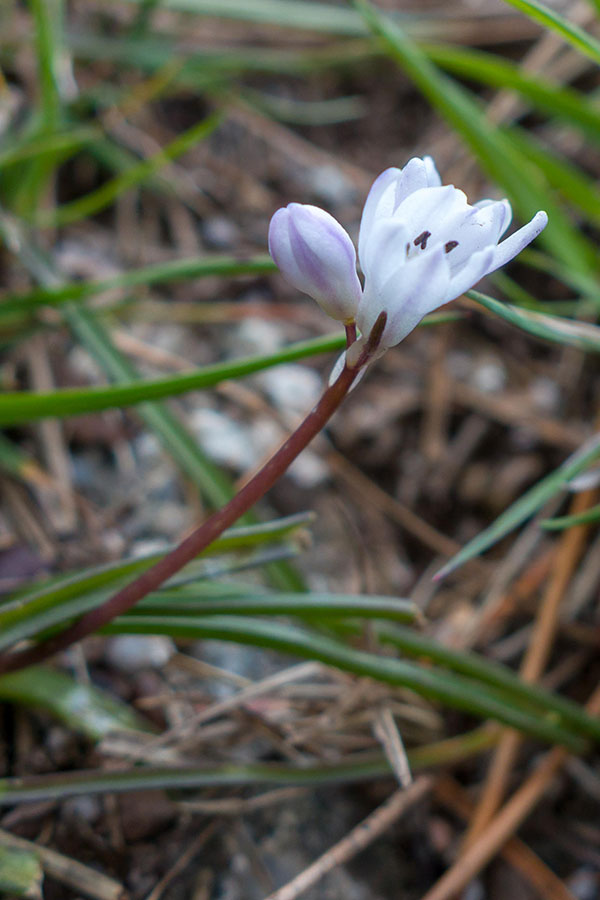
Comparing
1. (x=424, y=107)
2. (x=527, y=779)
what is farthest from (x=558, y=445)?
(x=424, y=107)

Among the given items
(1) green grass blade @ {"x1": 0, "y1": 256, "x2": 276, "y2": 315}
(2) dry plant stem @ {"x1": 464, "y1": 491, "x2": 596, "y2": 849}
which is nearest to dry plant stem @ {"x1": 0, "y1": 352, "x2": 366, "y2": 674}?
(1) green grass blade @ {"x1": 0, "y1": 256, "x2": 276, "y2": 315}

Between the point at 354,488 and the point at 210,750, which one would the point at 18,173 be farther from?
the point at 210,750

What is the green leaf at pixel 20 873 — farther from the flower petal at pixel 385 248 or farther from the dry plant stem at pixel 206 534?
the flower petal at pixel 385 248

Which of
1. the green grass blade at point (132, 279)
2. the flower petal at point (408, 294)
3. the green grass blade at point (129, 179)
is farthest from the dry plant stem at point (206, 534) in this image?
the green grass blade at point (129, 179)

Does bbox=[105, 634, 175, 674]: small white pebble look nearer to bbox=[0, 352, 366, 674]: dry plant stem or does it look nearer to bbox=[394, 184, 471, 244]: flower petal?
bbox=[0, 352, 366, 674]: dry plant stem

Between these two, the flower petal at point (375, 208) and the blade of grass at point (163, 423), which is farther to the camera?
the blade of grass at point (163, 423)
